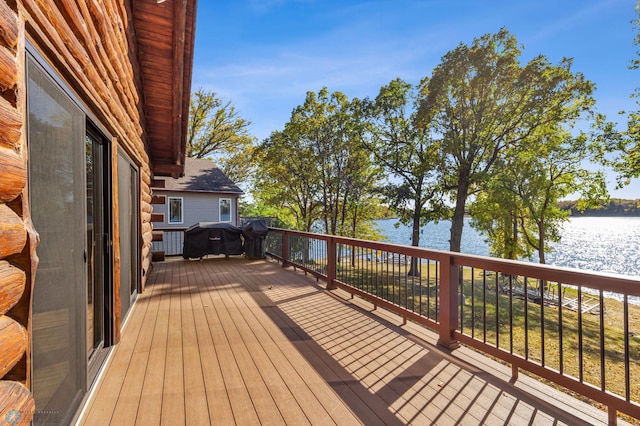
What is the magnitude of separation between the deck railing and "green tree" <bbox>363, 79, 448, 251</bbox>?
5.29 meters

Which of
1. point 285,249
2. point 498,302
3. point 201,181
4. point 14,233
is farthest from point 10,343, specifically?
point 201,181

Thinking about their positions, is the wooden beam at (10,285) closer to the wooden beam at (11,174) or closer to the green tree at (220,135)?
the wooden beam at (11,174)

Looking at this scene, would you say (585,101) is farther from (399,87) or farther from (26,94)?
(26,94)

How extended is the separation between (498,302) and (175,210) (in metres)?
13.2

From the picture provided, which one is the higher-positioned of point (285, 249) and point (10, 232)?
point (10, 232)

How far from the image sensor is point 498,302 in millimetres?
3117

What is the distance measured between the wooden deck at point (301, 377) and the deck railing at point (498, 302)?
0.58 feet

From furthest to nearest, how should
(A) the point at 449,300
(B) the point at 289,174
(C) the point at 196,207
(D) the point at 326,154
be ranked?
(B) the point at 289,174
(D) the point at 326,154
(C) the point at 196,207
(A) the point at 449,300

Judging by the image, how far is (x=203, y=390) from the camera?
2.26m

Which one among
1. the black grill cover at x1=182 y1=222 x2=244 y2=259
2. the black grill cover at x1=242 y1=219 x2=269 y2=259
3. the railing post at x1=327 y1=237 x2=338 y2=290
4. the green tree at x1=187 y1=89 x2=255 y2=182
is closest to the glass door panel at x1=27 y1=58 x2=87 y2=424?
the railing post at x1=327 y1=237 x2=338 y2=290

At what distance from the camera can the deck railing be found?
1975 mm

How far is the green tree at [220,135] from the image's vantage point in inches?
811

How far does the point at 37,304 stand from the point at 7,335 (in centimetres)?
42

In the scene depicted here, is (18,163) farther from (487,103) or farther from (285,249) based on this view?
(487,103)
